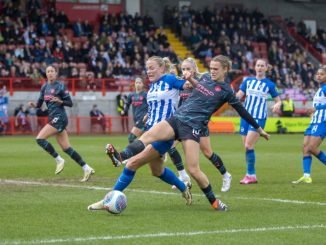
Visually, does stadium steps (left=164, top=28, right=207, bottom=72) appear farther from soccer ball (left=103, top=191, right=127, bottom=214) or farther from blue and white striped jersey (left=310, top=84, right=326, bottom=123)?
soccer ball (left=103, top=191, right=127, bottom=214)

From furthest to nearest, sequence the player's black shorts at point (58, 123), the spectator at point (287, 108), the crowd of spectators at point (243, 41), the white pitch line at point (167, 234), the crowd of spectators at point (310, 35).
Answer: the crowd of spectators at point (310, 35), the crowd of spectators at point (243, 41), the spectator at point (287, 108), the player's black shorts at point (58, 123), the white pitch line at point (167, 234)

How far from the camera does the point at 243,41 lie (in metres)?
50.8

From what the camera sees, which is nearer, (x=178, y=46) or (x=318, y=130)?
(x=318, y=130)

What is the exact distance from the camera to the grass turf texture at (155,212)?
848 cm

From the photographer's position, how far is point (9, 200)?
11.8m

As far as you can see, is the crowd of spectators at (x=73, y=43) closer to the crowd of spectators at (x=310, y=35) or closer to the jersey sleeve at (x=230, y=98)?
the crowd of spectators at (x=310, y=35)

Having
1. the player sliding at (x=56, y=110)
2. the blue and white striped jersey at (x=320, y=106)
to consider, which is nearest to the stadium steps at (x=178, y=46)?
the player sliding at (x=56, y=110)

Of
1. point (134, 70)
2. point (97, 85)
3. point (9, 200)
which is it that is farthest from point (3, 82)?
point (9, 200)

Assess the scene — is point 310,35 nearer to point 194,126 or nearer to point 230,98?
point 230,98

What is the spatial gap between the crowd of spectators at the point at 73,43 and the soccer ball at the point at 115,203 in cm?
2958

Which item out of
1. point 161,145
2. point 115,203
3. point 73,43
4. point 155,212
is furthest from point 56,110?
point 73,43

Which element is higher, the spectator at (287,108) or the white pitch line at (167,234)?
the white pitch line at (167,234)

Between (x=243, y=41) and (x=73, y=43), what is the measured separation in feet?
41.1

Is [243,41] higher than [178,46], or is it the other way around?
[243,41]
